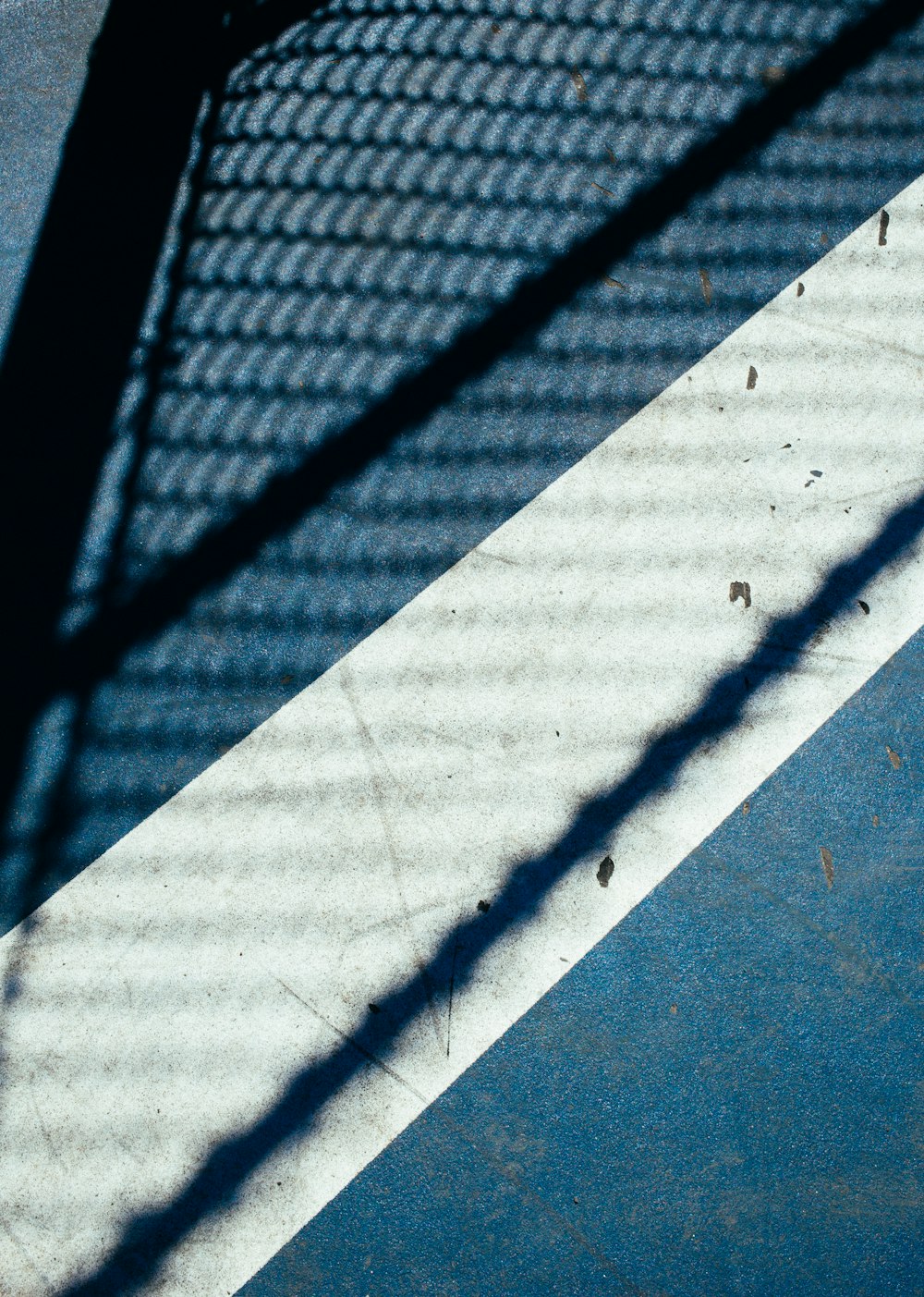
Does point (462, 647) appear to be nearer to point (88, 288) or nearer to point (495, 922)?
point (495, 922)

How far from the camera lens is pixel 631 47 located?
3.59m

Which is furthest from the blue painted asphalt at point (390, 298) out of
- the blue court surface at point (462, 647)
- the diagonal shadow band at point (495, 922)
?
the diagonal shadow band at point (495, 922)

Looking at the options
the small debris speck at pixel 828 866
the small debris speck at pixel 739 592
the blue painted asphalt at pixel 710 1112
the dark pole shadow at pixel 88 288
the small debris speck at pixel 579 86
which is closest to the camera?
the blue painted asphalt at pixel 710 1112

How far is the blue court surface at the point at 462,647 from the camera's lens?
114 inches

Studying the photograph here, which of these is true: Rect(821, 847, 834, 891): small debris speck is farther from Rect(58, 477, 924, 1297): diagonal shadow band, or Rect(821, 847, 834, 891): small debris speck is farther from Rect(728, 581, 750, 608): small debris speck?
Rect(728, 581, 750, 608): small debris speck

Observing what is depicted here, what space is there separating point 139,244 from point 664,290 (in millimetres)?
1802

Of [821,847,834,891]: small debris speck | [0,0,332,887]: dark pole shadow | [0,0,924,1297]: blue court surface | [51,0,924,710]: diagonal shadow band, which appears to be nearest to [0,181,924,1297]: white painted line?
[0,0,924,1297]: blue court surface

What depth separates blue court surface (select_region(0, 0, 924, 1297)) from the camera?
114 inches

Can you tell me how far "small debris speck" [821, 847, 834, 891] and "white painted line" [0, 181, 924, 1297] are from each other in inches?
11.8

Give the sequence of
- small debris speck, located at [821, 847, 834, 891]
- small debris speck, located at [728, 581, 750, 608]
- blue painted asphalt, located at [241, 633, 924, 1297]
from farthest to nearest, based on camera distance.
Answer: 1. small debris speck, located at [728, 581, 750, 608]
2. small debris speck, located at [821, 847, 834, 891]
3. blue painted asphalt, located at [241, 633, 924, 1297]

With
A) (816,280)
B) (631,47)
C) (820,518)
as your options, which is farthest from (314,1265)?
(631,47)

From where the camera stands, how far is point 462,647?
10.4ft

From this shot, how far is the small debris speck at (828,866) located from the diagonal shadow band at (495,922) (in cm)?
47

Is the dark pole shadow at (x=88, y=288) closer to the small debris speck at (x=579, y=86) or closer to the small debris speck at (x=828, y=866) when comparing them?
the small debris speck at (x=579, y=86)
